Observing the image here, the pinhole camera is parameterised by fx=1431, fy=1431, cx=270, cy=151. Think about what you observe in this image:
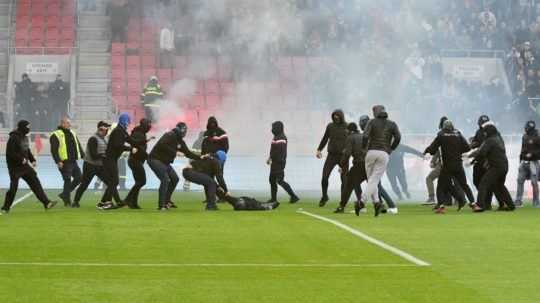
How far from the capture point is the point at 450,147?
22938mm

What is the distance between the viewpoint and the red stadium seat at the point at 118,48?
→ 46594 mm

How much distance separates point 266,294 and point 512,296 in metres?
1.96

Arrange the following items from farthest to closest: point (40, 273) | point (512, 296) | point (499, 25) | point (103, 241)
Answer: point (499, 25)
point (103, 241)
point (40, 273)
point (512, 296)

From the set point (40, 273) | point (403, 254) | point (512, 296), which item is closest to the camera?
point (512, 296)

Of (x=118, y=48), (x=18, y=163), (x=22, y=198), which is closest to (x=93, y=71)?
(x=118, y=48)

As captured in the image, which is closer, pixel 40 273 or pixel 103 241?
pixel 40 273

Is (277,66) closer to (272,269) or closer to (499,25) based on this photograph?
(499,25)

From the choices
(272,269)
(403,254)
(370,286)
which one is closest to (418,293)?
(370,286)

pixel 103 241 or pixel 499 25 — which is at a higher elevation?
pixel 499 25

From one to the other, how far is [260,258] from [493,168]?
31.6 ft

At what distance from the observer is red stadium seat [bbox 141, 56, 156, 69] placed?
4631cm

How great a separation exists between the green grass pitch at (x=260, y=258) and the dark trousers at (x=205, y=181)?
48.2 inches

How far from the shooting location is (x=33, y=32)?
46.9m

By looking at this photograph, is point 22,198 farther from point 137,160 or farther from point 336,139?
point 336,139
